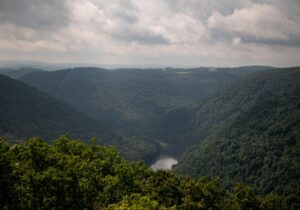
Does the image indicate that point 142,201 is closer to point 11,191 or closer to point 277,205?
point 11,191

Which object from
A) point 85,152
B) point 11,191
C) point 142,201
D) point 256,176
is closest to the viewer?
point 142,201

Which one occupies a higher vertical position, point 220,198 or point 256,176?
point 220,198

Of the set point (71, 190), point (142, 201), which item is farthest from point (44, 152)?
point (142, 201)

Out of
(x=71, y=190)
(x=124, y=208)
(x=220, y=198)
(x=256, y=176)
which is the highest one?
(x=124, y=208)

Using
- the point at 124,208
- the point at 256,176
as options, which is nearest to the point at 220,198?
the point at 124,208

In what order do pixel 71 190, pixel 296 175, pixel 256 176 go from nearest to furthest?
pixel 71 190 → pixel 296 175 → pixel 256 176

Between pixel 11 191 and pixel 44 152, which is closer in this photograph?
pixel 11 191

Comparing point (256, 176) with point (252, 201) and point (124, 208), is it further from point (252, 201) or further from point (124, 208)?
point (124, 208)
